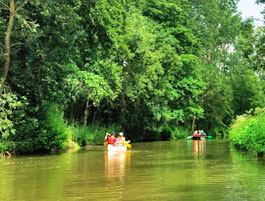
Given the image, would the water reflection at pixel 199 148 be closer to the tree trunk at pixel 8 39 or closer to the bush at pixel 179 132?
the tree trunk at pixel 8 39

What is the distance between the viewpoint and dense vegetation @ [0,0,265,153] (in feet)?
82.6

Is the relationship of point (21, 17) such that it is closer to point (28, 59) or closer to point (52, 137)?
point (28, 59)

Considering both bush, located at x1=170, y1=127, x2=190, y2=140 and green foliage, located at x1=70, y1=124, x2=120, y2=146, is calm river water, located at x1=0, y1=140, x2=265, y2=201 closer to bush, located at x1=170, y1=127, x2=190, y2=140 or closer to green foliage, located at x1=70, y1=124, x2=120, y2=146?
green foliage, located at x1=70, y1=124, x2=120, y2=146

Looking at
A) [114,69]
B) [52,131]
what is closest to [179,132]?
[114,69]

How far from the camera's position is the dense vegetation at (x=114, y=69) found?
2519cm

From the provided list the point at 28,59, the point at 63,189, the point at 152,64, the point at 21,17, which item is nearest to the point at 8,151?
the point at 28,59

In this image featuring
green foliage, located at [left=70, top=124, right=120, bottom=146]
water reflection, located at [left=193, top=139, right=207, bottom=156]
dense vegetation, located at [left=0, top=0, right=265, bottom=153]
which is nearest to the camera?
dense vegetation, located at [left=0, top=0, right=265, bottom=153]

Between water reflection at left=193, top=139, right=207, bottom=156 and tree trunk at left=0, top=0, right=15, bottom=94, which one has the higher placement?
tree trunk at left=0, top=0, right=15, bottom=94

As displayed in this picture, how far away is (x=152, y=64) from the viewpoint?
41688 millimetres

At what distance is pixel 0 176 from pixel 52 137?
11.8m

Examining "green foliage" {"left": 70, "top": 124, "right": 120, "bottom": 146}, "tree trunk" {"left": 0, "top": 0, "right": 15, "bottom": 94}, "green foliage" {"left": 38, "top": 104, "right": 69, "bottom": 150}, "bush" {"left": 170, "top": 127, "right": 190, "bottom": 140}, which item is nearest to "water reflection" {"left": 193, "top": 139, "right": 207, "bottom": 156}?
"green foliage" {"left": 70, "top": 124, "right": 120, "bottom": 146}

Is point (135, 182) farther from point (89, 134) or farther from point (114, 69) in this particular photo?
point (89, 134)

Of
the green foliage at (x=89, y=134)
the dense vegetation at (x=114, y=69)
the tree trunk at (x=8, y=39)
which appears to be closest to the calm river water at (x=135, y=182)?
the tree trunk at (x=8, y=39)

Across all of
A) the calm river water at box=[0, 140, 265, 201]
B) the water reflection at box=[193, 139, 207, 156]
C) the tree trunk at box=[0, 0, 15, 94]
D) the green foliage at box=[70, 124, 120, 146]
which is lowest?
the calm river water at box=[0, 140, 265, 201]
